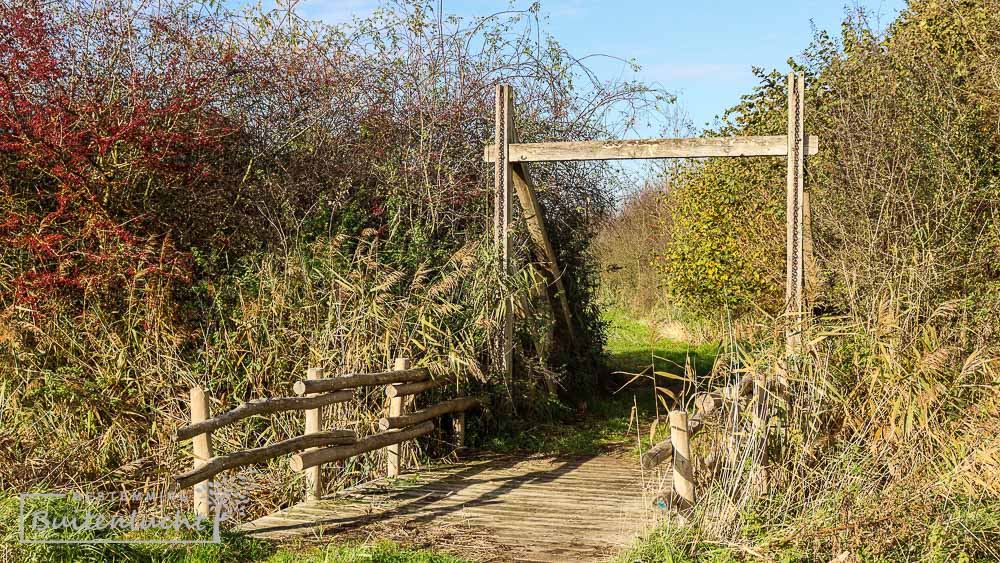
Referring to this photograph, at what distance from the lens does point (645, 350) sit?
1627 centimetres

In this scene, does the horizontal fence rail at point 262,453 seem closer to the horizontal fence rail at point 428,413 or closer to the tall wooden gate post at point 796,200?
the horizontal fence rail at point 428,413

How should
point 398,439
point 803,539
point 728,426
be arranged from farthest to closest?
1. point 398,439
2. point 728,426
3. point 803,539

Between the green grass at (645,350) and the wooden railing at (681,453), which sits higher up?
the wooden railing at (681,453)

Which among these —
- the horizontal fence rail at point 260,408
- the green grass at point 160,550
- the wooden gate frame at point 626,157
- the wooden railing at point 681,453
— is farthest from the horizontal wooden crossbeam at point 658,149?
the green grass at point 160,550

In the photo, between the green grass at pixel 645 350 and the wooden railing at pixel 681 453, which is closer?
the wooden railing at pixel 681 453

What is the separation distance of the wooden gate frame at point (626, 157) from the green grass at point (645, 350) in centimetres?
Answer: 374

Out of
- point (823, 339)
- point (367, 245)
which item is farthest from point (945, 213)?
point (367, 245)

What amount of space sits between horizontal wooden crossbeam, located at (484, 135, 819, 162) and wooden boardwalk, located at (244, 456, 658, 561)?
111 inches

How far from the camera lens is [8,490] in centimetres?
632

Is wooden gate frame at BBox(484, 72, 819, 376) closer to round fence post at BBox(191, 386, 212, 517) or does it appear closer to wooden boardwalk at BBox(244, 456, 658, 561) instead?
wooden boardwalk at BBox(244, 456, 658, 561)

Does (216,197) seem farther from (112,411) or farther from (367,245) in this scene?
(112,411)

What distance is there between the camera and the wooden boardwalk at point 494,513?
5.69 meters

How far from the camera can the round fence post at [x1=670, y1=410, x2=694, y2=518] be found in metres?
5.46

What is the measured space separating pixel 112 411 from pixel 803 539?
5422mm
